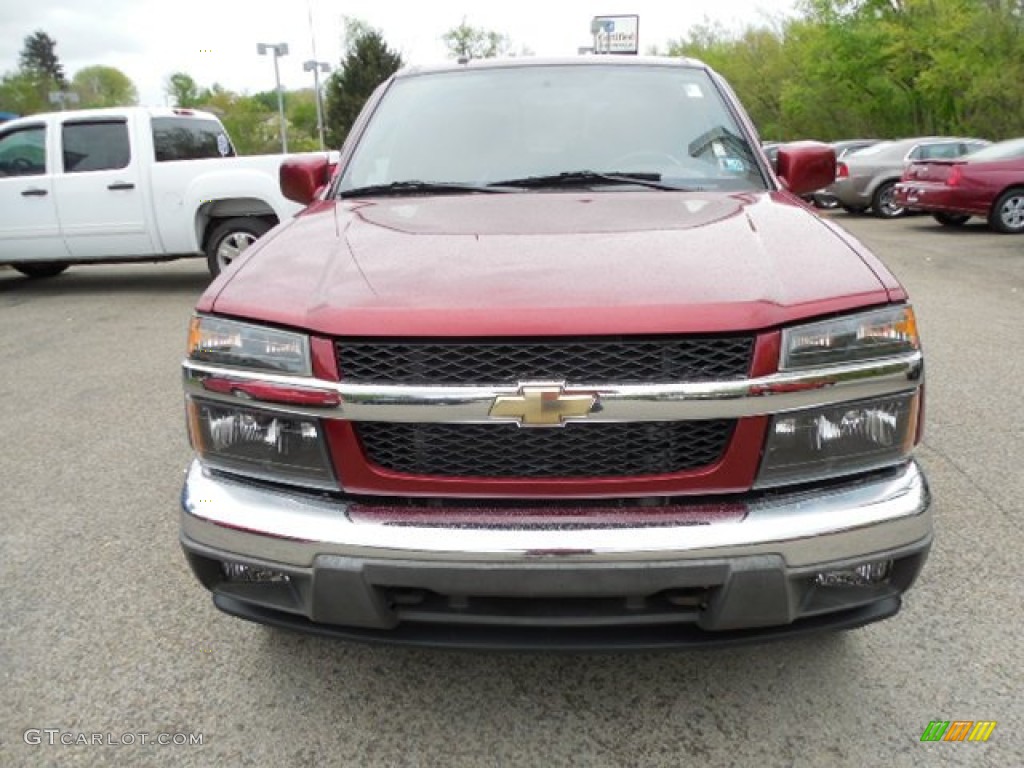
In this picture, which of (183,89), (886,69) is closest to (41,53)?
(183,89)

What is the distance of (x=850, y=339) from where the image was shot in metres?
1.93

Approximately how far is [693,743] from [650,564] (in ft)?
2.19

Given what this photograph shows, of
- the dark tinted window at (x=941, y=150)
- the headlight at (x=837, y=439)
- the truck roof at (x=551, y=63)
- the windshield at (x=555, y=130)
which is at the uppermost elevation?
the truck roof at (x=551, y=63)

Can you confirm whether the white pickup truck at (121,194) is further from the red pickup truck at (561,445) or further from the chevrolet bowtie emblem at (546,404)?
the chevrolet bowtie emblem at (546,404)

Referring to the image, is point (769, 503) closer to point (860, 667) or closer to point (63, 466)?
point (860, 667)

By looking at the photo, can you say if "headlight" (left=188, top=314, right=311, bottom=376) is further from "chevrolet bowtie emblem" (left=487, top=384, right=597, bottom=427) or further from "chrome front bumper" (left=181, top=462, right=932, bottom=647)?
"chevrolet bowtie emblem" (left=487, top=384, right=597, bottom=427)

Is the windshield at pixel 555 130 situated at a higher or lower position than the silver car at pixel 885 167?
higher

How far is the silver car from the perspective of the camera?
618 inches

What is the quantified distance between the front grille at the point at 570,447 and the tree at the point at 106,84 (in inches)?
2811

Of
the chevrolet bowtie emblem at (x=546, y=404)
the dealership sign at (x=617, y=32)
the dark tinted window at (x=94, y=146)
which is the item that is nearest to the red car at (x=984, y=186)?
the dark tinted window at (x=94, y=146)

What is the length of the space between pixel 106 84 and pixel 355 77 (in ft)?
143

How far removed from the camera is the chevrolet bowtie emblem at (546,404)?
1.84 metres

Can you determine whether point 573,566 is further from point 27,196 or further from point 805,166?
point 27,196

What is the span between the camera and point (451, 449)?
1.94 meters
